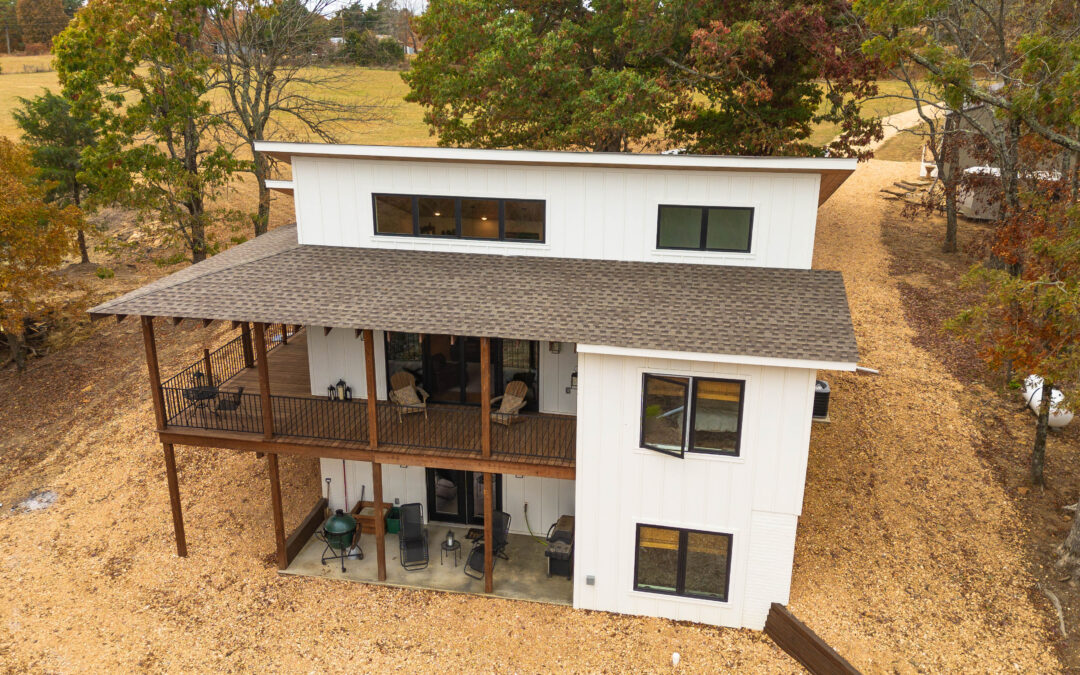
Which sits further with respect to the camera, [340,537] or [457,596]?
[340,537]

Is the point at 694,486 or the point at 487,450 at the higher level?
the point at 487,450

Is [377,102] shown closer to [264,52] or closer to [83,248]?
[264,52]

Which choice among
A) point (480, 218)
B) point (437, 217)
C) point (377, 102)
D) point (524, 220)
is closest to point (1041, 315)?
point (524, 220)

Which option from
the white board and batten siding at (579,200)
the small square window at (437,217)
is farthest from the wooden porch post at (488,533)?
the small square window at (437,217)

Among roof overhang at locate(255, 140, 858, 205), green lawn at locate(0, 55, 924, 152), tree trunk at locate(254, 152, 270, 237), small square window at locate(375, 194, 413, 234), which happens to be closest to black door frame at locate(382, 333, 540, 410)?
A: small square window at locate(375, 194, 413, 234)

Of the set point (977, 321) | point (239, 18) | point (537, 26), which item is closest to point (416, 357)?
point (977, 321)

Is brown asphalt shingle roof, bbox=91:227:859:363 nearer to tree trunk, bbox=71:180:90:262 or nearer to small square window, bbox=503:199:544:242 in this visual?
small square window, bbox=503:199:544:242

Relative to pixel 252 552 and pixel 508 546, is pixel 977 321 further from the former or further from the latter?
pixel 252 552

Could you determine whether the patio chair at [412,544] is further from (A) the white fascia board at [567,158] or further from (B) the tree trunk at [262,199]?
(B) the tree trunk at [262,199]
